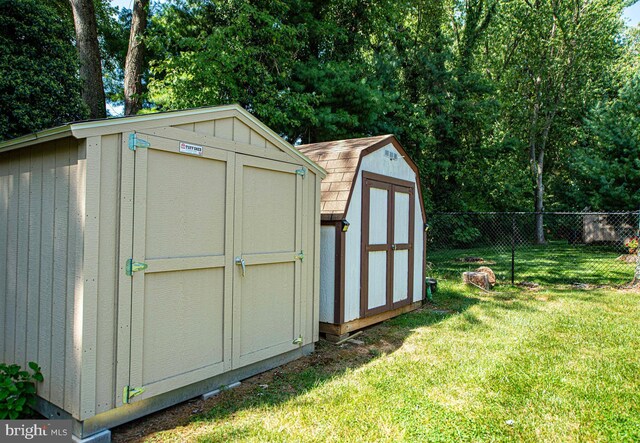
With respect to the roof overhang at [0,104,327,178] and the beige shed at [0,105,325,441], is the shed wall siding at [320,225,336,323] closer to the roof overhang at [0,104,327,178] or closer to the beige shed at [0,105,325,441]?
the beige shed at [0,105,325,441]

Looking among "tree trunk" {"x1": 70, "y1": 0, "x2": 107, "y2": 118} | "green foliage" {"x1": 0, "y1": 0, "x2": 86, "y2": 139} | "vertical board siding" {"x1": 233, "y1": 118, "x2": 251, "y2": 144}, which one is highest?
"tree trunk" {"x1": 70, "y1": 0, "x2": 107, "y2": 118}

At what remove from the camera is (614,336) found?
526 cm

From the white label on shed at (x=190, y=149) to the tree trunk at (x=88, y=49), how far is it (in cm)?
642

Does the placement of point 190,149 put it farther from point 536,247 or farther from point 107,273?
point 536,247

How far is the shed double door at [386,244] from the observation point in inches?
221

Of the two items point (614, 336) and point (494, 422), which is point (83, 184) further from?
point (614, 336)

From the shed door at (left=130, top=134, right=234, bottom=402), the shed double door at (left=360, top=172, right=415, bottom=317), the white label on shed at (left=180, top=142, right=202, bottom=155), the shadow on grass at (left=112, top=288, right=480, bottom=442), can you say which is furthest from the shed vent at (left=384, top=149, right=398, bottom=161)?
the white label on shed at (left=180, top=142, right=202, bottom=155)

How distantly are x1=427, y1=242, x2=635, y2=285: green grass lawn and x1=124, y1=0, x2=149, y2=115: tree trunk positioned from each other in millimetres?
8240

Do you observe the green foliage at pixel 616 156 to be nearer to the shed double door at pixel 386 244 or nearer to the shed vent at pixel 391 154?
the shed double door at pixel 386 244

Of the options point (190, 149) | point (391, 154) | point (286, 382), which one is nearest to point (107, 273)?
point (190, 149)

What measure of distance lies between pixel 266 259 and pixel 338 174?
1883mm

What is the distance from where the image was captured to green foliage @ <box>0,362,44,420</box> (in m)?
2.76

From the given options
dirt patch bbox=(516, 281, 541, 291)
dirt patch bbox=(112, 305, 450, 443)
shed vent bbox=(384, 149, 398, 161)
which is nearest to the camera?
dirt patch bbox=(112, 305, 450, 443)

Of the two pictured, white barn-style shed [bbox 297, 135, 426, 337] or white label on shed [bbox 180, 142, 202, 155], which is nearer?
white label on shed [bbox 180, 142, 202, 155]
